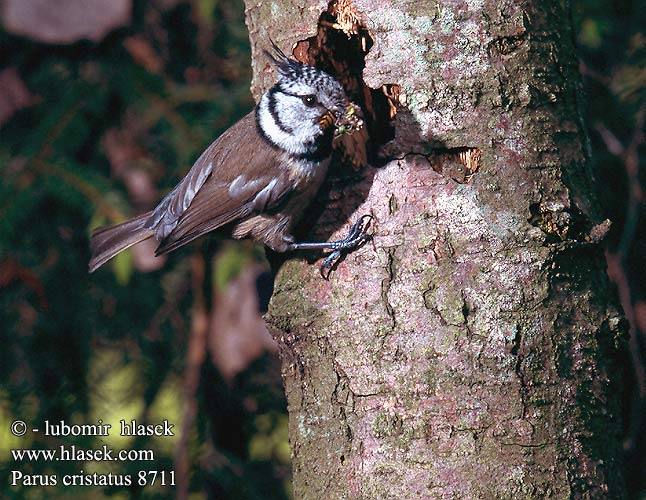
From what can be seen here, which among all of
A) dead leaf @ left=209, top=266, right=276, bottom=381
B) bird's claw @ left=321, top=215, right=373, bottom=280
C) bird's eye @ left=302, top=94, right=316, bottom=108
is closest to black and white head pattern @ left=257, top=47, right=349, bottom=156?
bird's eye @ left=302, top=94, right=316, bottom=108

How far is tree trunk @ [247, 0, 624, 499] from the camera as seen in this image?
168 centimetres

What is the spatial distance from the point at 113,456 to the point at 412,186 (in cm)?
158

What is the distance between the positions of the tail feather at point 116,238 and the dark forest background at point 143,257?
0.54 ft

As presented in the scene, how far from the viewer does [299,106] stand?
234cm

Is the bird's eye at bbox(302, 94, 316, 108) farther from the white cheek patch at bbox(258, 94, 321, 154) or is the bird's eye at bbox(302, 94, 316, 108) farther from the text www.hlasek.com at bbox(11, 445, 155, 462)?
the text www.hlasek.com at bbox(11, 445, 155, 462)

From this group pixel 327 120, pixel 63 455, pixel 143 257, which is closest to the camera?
pixel 327 120

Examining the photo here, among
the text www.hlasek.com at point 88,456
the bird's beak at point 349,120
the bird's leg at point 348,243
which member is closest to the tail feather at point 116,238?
the text www.hlasek.com at point 88,456

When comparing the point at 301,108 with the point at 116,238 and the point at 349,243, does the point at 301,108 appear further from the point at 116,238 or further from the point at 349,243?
the point at 116,238

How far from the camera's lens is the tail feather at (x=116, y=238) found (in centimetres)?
262

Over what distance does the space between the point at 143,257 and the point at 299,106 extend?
113 centimetres

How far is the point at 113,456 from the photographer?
9.17ft

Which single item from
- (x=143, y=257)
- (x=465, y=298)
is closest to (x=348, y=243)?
(x=465, y=298)

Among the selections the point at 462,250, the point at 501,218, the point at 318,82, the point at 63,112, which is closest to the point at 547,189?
the point at 501,218

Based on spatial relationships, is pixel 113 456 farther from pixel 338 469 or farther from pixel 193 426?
pixel 338 469
